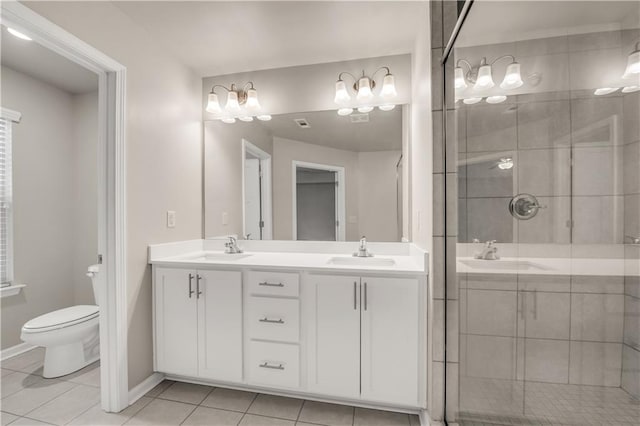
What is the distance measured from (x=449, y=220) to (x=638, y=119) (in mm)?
983

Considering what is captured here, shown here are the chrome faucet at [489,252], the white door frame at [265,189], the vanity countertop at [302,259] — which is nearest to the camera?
the chrome faucet at [489,252]

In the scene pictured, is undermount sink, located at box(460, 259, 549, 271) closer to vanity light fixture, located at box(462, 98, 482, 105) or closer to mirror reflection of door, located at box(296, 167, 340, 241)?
vanity light fixture, located at box(462, 98, 482, 105)

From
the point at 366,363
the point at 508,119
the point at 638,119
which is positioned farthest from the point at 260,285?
the point at 638,119

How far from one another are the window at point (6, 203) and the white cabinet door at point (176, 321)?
1519 millimetres

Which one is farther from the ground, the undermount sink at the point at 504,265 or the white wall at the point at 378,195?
the white wall at the point at 378,195

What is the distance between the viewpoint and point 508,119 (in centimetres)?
92

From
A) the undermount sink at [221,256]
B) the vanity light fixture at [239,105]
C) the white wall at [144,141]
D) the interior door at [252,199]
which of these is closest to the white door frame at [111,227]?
the white wall at [144,141]

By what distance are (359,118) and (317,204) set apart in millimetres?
747

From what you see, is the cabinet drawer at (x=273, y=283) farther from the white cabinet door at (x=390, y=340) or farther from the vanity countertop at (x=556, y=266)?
the vanity countertop at (x=556, y=266)

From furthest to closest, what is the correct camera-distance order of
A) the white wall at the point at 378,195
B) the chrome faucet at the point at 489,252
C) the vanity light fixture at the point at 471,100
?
1. the white wall at the point at 378,195
2. the vanity light fixture at the point at 471,100
3. the chrome faucet at the point at 489,252

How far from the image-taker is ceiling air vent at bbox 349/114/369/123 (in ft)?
7.24

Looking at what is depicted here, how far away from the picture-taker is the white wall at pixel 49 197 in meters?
2.40

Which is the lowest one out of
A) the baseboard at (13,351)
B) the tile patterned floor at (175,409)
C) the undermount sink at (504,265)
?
the tile patterned floor at (175,409)

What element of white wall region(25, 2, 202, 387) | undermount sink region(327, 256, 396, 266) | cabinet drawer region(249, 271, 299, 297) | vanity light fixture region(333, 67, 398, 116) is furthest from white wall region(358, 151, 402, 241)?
white wall region(25, 2, 202, 387)
